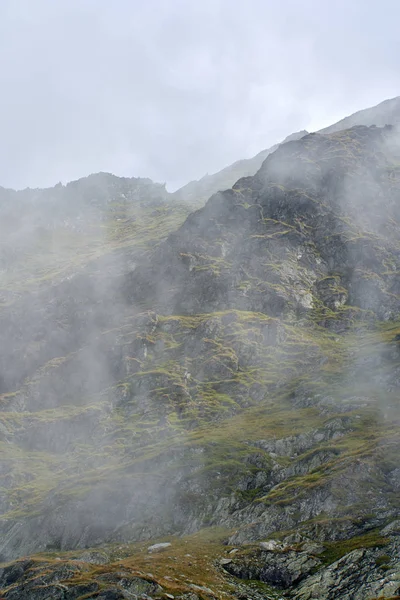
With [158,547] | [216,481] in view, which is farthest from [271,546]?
[216,481]

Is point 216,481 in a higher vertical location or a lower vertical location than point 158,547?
lower

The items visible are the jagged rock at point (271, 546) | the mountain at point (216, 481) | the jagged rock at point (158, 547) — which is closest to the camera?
the mountain at point (216, 481)

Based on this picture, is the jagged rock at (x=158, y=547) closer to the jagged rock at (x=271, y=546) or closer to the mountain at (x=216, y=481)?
the mountain at (x=216, y=481)

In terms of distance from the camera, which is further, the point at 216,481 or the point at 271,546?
the point at 216,481

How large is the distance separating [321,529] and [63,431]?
385ft

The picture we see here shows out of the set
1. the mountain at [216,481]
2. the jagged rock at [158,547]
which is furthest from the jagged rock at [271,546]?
the jagged rock at [158,547]

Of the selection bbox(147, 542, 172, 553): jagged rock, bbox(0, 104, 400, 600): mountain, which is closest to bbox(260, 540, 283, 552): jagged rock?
bbox(0, 104, 400, 600): mountain

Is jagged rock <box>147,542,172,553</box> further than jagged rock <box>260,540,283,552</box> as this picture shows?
Yes

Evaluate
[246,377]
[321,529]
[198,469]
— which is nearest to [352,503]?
[321,529]

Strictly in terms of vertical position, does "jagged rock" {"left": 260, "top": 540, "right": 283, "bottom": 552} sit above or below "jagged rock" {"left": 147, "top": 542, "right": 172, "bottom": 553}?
above

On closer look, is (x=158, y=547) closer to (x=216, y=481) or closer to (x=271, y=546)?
(x=271, y=546)

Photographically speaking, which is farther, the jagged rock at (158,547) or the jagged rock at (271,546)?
the jagged rock at (158,547)

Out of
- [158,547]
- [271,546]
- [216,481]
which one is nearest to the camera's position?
[271,546]

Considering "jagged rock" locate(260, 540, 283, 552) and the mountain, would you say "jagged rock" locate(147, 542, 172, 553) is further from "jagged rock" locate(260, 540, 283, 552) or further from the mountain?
"jagged rock" locate(260, 540, 283, 552)
